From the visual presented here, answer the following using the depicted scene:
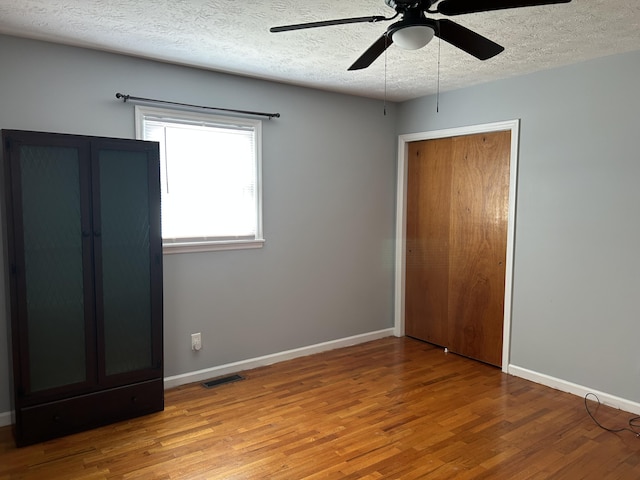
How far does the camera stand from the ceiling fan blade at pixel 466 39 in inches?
73.0

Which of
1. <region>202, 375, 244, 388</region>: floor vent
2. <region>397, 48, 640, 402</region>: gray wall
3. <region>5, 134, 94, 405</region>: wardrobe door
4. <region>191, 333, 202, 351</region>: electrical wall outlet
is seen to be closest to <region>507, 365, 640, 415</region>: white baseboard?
<region>397, 48, 640, 402</region>: gray wall

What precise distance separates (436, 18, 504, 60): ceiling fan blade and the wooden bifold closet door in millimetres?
1936

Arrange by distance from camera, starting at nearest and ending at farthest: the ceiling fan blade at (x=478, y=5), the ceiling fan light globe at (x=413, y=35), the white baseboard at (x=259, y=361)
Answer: the ceiling fan blade at (x=478, y=5) < the ceiling fan light globe at (x=413, y=35) < the white baseboard at (x=259, y=361)

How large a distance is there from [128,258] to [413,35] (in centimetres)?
214

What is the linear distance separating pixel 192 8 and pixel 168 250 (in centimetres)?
170

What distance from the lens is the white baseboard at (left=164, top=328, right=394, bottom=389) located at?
355 centimetres

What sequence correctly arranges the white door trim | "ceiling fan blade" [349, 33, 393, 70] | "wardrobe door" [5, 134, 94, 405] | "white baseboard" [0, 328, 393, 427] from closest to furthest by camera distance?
"ceiling fan blade" [349, 33, 393, 70] < "wardrobe door" [5, 134, 94, 405] < "white baseboard" [0, 328, 393, 427] < the white door trim

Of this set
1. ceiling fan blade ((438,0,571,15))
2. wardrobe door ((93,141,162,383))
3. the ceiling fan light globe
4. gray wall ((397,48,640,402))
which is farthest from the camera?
gray wall ((397,48,640,402))

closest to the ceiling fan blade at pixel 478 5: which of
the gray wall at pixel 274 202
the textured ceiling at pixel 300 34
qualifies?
the textured ceiling at pixel 300 34

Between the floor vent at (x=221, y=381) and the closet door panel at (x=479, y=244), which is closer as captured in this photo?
the floor vent at (x=221, y=381)

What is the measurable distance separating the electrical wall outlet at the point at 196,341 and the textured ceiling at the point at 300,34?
2.05 meters

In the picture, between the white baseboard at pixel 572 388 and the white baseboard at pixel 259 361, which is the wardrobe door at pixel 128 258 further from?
the white baseboard at pixel 572 388

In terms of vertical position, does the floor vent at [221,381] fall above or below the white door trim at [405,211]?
below

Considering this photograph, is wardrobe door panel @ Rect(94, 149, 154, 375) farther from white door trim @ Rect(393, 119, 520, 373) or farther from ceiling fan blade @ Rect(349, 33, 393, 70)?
white door trim @ Rect(393, 119, 520, 373)
